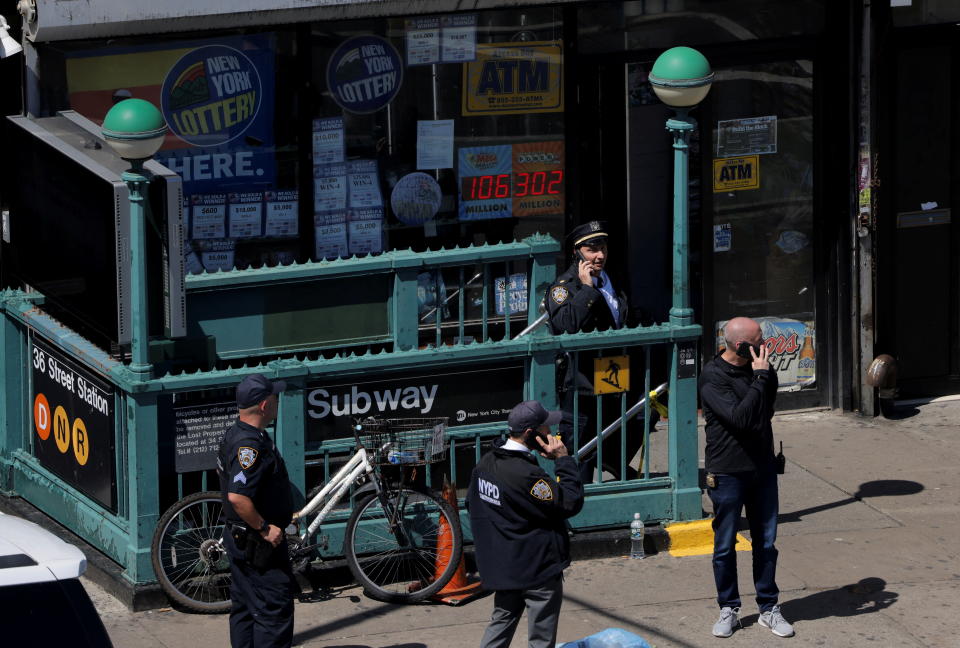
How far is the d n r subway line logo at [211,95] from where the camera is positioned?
10922 millimetres

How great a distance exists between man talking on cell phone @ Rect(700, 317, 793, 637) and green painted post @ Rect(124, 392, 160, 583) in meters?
2.98

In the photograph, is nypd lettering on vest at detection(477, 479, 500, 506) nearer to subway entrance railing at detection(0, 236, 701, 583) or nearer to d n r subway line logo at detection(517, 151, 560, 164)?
subway entrance railing at detection(0, 236, 701, 583)

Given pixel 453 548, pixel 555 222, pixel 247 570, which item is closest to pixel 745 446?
pixel 453 548

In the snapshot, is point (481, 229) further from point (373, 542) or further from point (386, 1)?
point (373, 542)

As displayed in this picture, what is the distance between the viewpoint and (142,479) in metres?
8.65

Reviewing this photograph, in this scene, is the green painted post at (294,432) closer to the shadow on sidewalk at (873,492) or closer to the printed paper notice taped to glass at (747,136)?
the shadow on sidewalk at (873,492)

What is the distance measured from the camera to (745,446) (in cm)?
823

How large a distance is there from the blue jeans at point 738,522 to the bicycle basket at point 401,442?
5.14 ft

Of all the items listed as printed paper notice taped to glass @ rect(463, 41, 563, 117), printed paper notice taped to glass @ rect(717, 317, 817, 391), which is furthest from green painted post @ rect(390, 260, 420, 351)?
printed paper notice taped to glass @ rect(717, 317, 817, 391)

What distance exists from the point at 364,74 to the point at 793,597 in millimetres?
4836

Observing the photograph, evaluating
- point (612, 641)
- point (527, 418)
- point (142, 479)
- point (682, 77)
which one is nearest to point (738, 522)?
point (612, 641)

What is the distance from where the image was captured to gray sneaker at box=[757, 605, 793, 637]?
8.37m

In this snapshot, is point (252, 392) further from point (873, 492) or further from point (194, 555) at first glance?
point (873, 492)

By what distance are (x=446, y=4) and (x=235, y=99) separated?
64.3 inches
